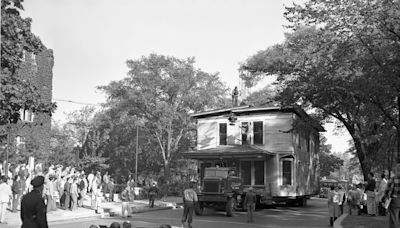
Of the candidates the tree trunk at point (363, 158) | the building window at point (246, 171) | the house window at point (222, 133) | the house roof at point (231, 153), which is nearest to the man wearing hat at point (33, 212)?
the tree trunk at point (363, 158)

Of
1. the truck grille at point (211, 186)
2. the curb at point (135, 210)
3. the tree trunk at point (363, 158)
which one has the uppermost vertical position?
the tree trunk at point (363, 158)

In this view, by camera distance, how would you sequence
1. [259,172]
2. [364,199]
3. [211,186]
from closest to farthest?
[364,199], [211,186], [259,172]

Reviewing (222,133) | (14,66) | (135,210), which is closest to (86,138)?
(222,133)

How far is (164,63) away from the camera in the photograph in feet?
162

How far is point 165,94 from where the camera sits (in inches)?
1983

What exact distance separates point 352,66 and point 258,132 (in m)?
15.3

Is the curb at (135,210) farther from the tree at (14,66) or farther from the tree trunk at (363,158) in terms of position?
the tree trunk at (363,158)

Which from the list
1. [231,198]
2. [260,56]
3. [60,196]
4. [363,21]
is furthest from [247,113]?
[363,21]

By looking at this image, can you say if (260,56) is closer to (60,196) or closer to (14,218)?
(60,196)

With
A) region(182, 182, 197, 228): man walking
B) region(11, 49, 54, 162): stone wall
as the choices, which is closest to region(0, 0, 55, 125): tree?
region(182, 182, 197, 228): man walking

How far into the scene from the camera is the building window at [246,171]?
3388 centimetres

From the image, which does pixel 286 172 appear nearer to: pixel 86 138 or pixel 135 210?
pixel 135 210

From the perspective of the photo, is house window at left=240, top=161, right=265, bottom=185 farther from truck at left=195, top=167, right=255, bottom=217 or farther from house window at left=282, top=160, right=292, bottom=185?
truck at left=195, top=167, right=255, bottom=217

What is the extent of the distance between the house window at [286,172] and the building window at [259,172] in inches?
57.7
